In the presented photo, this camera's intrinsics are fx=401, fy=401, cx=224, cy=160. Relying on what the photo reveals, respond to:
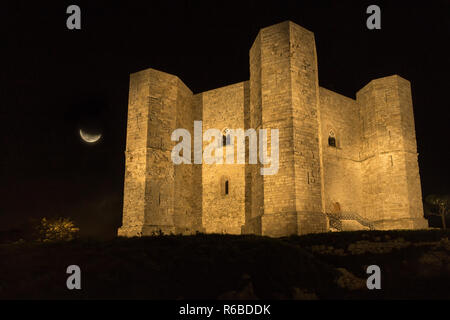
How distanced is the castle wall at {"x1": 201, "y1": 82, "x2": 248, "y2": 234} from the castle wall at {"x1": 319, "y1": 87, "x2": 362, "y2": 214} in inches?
166

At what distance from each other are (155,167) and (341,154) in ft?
31.4

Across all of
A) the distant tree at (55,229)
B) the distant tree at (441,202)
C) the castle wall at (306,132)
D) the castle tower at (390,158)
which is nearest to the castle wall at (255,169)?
the castle wall at (306,132)

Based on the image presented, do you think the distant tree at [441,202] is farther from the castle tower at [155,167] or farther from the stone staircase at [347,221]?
the castle tower at [155,167]

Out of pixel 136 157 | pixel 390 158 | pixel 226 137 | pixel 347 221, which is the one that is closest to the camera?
pixel 136 157

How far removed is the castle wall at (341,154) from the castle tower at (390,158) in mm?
471

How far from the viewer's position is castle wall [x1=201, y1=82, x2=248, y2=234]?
740 inches

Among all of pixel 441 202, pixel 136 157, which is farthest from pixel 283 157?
pixel 441 202

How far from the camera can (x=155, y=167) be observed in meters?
18.3

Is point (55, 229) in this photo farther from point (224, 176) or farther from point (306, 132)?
point (306, 132)

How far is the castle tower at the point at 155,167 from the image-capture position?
58.2 feet

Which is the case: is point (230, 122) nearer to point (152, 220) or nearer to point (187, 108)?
point (187, 108)

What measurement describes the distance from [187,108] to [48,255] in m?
12.5
